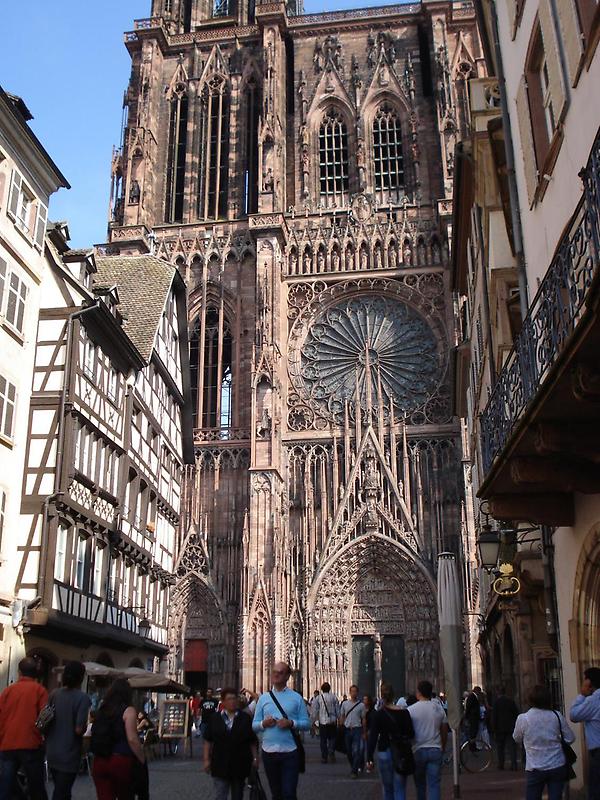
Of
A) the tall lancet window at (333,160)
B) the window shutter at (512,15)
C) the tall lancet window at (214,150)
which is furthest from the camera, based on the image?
the tall lancet window at (214,150)

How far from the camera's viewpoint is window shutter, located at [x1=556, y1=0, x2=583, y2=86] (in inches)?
356

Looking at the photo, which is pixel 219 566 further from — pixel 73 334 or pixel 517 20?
pixel 517 20

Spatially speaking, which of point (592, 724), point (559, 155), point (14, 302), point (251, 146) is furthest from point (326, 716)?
point (251, 146)

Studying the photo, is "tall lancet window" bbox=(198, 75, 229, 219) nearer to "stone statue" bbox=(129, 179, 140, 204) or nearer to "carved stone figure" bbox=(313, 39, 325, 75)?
"stone statue" bbox=(129, 179, 140, 204)

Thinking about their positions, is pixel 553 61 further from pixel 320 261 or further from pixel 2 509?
pixel 320 261

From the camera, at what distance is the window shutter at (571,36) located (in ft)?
29.6

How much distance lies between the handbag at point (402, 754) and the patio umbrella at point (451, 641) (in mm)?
2247

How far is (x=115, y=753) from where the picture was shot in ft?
23.6

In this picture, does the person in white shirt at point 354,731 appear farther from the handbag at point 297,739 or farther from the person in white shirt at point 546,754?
the person in white shirt at point 546,754

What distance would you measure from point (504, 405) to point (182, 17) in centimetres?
4633

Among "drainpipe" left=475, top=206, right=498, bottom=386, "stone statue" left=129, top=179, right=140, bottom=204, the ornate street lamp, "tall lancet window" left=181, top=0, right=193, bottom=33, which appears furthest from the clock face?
the ornate street lamp

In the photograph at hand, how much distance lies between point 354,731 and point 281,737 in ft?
28.4

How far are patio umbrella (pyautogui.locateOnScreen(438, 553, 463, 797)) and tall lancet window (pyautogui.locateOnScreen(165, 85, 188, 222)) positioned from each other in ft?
114

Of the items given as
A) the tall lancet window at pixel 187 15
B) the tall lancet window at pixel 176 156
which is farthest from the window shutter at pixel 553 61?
the tall lancet window at pixel 187 15
